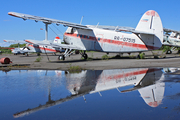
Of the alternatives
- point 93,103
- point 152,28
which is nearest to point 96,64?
point 152,28

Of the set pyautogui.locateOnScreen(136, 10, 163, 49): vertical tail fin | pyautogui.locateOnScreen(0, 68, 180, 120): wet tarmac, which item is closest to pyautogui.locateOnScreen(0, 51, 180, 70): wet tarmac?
pyautogui.locateOnScreen(136, 10, 163, 49): vertical tail fin

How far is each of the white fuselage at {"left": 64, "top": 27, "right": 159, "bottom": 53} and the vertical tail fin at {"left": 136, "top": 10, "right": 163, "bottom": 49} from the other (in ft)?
0.76

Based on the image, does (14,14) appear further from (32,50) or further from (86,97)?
(32,50)

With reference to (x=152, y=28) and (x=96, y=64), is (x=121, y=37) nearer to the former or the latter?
(x=152, y=28)

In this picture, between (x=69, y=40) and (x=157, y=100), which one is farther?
(x=69, y=40)

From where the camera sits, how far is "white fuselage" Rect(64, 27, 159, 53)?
2112 centimetres

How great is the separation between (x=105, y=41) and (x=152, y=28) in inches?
206

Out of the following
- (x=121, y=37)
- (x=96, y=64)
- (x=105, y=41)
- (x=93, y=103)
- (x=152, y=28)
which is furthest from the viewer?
(x=105, y=41)

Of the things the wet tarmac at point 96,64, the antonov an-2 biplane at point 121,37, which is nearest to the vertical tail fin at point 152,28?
the antonov an-2 biplane at point 121,37

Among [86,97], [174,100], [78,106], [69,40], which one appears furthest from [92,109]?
[69,40]

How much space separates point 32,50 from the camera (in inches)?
1682

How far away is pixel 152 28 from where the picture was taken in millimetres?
20656

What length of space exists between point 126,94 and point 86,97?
52.7 inches

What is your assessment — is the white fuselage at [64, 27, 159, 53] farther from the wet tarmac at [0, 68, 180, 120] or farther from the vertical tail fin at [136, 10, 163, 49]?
the wet tarmac at [0, 68, 180, 120]
